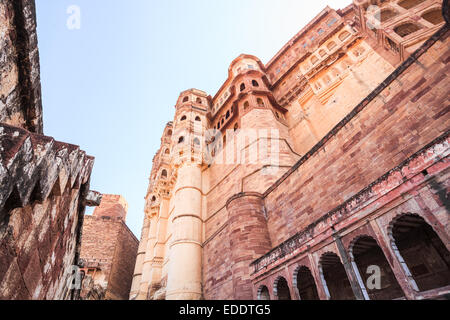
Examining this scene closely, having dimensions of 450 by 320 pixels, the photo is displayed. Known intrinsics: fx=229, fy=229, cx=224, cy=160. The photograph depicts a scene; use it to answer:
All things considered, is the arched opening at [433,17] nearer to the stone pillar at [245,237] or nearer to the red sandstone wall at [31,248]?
the stone pillar at [245,237]

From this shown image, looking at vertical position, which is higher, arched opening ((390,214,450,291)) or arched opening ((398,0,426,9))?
arched opening ((398,0,426,9))

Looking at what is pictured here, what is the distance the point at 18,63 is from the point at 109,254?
84.1 ft

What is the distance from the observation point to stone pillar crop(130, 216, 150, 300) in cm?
2177

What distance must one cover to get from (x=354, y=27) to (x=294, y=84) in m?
5.99

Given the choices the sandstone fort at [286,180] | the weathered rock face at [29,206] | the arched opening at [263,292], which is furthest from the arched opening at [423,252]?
the weathered rock face at [29,206]

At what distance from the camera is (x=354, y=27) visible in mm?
17906

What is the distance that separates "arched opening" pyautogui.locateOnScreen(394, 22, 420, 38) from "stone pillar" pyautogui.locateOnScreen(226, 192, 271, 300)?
12.2 m

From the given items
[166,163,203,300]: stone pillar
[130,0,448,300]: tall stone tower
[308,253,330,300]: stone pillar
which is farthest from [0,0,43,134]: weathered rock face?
[166,163,203,300]: stone pillar

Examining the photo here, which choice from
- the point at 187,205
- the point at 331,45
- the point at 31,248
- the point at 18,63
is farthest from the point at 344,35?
the point at 31,248

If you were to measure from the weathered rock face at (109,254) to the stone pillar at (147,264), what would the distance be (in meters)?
3.00

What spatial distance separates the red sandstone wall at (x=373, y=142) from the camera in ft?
18.6

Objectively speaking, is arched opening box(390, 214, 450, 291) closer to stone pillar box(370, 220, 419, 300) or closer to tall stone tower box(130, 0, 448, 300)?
stone pillar box(370, 220, 419, 300)

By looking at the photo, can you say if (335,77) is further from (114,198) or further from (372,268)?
(114,198)

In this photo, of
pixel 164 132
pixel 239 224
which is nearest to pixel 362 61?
pixel 239 224
